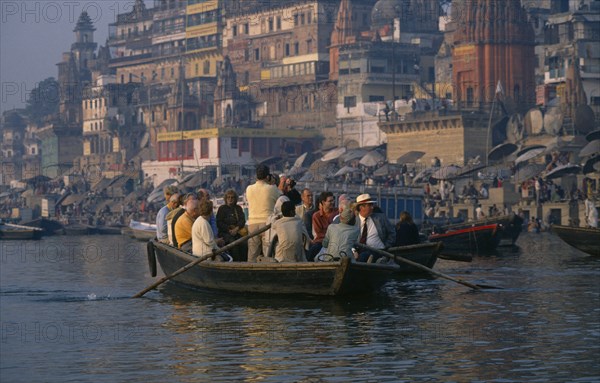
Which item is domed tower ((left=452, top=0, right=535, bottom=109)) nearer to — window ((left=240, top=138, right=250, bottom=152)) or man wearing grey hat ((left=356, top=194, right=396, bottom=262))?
window ((left=240, top=138, right=250, bottom=152))

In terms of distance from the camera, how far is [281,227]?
23.1m

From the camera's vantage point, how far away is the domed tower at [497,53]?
312ft

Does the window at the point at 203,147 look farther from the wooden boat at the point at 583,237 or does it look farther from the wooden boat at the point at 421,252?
the wooden boat at the point at 421,252

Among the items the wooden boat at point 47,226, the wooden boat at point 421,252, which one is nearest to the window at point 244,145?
the wooden boat at point 47,226

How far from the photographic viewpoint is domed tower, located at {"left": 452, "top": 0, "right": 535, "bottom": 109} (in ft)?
A: 312

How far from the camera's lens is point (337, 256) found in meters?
23.2

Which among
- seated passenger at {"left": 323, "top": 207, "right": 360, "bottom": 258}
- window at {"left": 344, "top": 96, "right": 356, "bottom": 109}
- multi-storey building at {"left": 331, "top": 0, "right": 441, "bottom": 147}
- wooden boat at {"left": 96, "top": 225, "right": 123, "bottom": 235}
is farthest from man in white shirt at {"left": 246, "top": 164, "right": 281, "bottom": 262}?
window at {"left": 344, "top": 96, "right": 356, "bottom": 109}

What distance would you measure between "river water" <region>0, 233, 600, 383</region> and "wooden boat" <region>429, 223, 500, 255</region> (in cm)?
1250

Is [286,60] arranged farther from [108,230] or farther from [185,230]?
[185,230]

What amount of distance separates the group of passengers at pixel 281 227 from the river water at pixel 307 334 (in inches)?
37.3

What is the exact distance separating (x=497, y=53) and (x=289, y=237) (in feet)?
243

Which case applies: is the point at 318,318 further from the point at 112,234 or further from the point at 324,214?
the point at 112,234

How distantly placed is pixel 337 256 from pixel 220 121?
10228cm

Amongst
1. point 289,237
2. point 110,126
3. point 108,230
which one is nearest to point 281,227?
point 289,237
